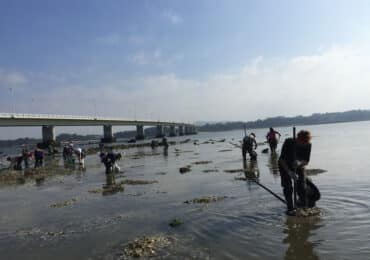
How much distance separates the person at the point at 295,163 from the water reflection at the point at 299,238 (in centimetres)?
100

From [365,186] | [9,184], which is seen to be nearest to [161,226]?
[365,186]

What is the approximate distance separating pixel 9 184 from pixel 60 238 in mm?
16169

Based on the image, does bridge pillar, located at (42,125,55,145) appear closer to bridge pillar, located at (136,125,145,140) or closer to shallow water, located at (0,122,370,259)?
bridge pillar, located at (136,125,145,140)

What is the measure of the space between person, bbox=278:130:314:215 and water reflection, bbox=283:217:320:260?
1.00m

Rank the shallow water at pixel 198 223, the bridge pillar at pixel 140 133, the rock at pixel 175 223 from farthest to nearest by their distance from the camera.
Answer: the bridge pillar at pixel 140 133 → the rock at pixel 175 223 → the shallow water at pixel 198 223

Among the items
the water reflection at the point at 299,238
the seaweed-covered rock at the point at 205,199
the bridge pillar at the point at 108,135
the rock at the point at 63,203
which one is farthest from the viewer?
the bridge pillar at the point at 108,135

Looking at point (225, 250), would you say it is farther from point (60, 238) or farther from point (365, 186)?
Answer: point (365, 186)

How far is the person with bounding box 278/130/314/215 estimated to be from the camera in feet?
35.6

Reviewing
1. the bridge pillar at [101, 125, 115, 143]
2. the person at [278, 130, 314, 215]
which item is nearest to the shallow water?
the person at [278, 130, 314, 215]

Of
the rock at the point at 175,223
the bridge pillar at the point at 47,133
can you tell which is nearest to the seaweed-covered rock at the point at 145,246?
the rock at the point at 175,223

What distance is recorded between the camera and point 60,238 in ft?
32.8

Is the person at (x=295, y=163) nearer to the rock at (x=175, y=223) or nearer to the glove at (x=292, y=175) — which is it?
the glove at (x=292, y=175)

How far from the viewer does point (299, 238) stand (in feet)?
27.8

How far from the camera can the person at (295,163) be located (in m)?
10.9
